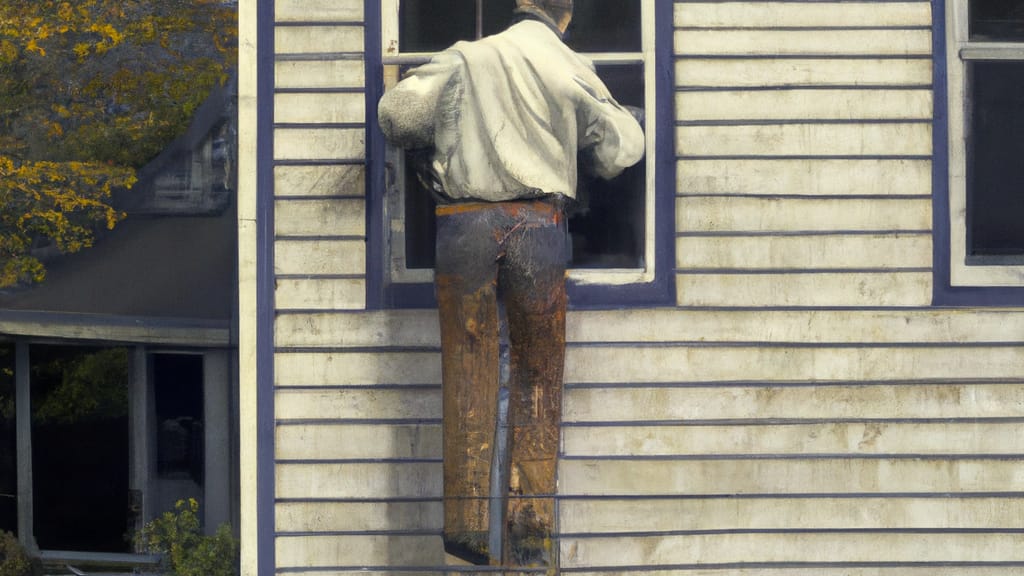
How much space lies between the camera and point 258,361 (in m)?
6.27

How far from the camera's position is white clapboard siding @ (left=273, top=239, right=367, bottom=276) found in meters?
6.29

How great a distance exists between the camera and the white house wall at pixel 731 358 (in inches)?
248

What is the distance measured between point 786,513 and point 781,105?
1.84m

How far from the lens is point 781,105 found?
6305mm

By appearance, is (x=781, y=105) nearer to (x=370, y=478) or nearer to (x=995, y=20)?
(x=995, y=20)

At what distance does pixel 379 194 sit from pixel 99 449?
4.22 m

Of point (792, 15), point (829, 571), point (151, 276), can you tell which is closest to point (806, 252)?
point (792, 15)

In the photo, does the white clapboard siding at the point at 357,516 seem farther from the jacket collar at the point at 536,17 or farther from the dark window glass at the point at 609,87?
the jacket collar at the point at 536,17

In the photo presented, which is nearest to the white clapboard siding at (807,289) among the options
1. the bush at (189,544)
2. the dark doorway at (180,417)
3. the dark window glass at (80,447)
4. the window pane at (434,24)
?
the window pane at (434,24)

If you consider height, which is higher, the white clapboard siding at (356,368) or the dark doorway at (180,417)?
the white clapboard siding at (356,368)

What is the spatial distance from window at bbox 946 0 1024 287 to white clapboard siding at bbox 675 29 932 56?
27 cm

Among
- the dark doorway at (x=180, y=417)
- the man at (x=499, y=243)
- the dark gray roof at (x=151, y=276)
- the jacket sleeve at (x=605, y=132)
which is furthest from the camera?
the dark doorway at (x=180, y=417)

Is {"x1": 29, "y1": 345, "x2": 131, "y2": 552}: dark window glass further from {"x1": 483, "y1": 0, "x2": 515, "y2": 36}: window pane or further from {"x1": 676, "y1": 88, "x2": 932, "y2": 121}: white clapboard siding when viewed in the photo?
{"x1": 676, "y1": 88, "x2": 932, "y2": 121}: white clapboard siding

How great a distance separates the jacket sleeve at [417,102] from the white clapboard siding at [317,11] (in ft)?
2.46
